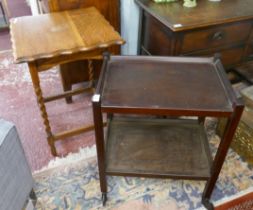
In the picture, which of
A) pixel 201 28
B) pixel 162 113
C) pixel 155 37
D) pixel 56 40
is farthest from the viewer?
pixel 155 37

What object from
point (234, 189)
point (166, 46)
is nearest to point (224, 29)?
point (166, 46)

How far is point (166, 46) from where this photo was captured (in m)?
1.28

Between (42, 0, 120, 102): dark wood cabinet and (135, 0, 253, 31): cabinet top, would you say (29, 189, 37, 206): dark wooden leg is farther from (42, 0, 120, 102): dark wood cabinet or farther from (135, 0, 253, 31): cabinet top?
(135, 0, 253, 31): cabinet top

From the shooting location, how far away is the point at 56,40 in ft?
3.56

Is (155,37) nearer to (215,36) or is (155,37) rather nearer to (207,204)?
(215,36)

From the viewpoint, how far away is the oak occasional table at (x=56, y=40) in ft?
3.35

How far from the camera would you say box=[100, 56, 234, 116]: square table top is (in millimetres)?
830

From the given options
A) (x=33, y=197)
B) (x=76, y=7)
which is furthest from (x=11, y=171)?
(x=76, y=7)

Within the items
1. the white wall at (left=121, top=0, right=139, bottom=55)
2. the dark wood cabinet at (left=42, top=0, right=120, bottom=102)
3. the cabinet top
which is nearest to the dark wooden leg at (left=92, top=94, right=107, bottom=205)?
the cabinet top

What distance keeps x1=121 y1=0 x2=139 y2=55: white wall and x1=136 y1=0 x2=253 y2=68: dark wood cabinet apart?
6 centimetres

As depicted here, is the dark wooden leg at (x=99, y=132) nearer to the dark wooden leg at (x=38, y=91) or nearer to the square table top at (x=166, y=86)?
the square table top at (x=166, y=86)

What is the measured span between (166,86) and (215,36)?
53cm

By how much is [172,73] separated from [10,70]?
1562 millimetres

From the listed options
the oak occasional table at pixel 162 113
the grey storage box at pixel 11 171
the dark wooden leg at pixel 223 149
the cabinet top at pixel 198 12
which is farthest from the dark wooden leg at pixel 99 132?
the cabinet top at pixel 198 12
